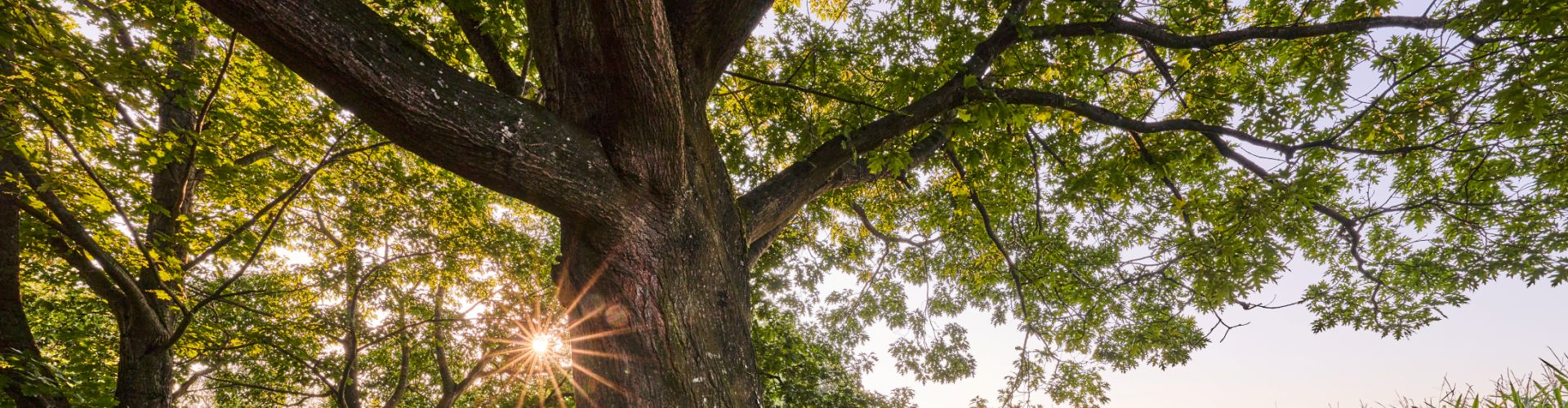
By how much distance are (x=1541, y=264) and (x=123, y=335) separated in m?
11.3

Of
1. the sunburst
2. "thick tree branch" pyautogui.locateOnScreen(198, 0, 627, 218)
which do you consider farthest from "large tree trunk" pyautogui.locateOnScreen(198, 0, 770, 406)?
the sunburst

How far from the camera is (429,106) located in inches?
79.3

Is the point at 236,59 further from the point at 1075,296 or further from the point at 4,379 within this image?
the point at 1075,296

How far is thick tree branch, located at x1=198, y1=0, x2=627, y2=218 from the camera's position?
183 centimetres

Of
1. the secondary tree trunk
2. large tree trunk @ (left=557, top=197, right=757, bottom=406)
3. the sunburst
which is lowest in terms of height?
large tree trunk @ (left=557, top=197, right=757, bottom=406)

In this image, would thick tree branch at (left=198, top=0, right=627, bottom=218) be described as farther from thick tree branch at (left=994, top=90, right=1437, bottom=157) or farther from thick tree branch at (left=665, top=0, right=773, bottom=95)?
thick tree branch at (left=994, top=90, right=1437, bottom=157)

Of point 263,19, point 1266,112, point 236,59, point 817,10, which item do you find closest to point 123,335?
point 236,59

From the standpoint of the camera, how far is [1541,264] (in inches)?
149

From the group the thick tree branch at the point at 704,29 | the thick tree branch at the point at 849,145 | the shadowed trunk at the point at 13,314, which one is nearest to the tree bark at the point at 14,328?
the shadowed trunk at the point at 13,314

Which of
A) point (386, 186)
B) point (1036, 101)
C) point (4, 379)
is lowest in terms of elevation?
point (4, 379)

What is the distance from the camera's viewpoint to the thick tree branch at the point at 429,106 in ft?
6.01

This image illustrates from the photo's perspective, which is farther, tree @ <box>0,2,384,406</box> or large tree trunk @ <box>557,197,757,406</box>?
tree @ <box>0,2,384,406</box>

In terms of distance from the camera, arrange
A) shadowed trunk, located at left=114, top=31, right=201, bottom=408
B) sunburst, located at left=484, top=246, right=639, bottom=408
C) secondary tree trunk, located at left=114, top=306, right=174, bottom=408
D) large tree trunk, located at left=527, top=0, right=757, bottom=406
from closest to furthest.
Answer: large tree trunk, located at left=527, top=0, right=757, bottom=406 → shadowed trunk, located at left=114, top=31, right=201, bottom=408 → secondary tree trunk, located at left=114, top=306, right=174, bottom=408 → sunburst, located at left=484, top=246, right=639, bottom=408

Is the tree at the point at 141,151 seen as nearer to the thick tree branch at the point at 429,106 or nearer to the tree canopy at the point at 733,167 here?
the tree canopy at the point at 733,167
